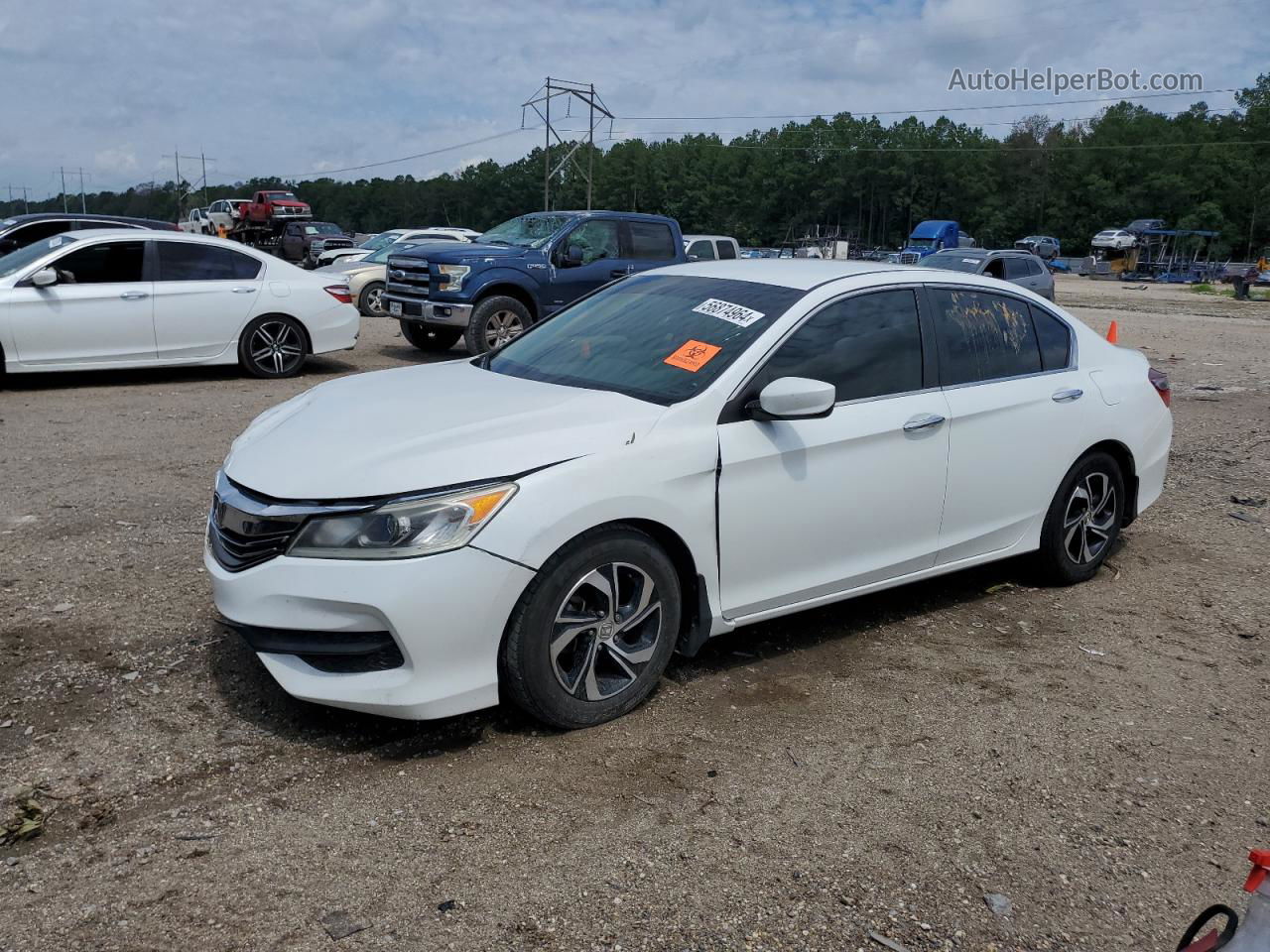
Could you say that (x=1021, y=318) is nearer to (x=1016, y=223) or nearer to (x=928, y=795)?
(x=928, y=795)

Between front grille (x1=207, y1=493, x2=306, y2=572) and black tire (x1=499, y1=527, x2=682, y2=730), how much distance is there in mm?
802

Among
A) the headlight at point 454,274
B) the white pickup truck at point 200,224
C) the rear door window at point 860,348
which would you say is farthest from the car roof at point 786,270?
the white pickup truck at point 200,224

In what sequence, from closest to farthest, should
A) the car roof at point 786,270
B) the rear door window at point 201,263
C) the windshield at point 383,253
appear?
the car roof at point 786,270 → the rear door window at point 201,263 → the windshield at point 383,253

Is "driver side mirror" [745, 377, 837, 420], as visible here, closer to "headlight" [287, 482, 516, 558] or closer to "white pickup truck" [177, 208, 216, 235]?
"headlight" [287, 482, 516, 558]

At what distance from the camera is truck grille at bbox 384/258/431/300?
45.2ft

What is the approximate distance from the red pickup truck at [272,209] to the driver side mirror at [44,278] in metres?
37.0

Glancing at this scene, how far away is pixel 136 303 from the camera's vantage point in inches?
440

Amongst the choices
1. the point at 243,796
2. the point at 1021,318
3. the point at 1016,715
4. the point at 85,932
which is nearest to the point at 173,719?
the point at 243,796

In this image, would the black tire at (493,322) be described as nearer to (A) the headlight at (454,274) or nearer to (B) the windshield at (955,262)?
(A) the headlight at (454,274)

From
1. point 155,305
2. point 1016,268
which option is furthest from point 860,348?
point 1016,268

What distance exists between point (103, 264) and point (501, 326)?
4.45 meters

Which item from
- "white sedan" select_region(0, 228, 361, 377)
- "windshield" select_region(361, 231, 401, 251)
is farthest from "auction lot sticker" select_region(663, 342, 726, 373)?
"windshield" select_region(361, 231, 401, 251)

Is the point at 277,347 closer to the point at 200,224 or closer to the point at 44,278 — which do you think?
the point at 44,278

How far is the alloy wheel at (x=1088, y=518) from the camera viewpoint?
561cm
